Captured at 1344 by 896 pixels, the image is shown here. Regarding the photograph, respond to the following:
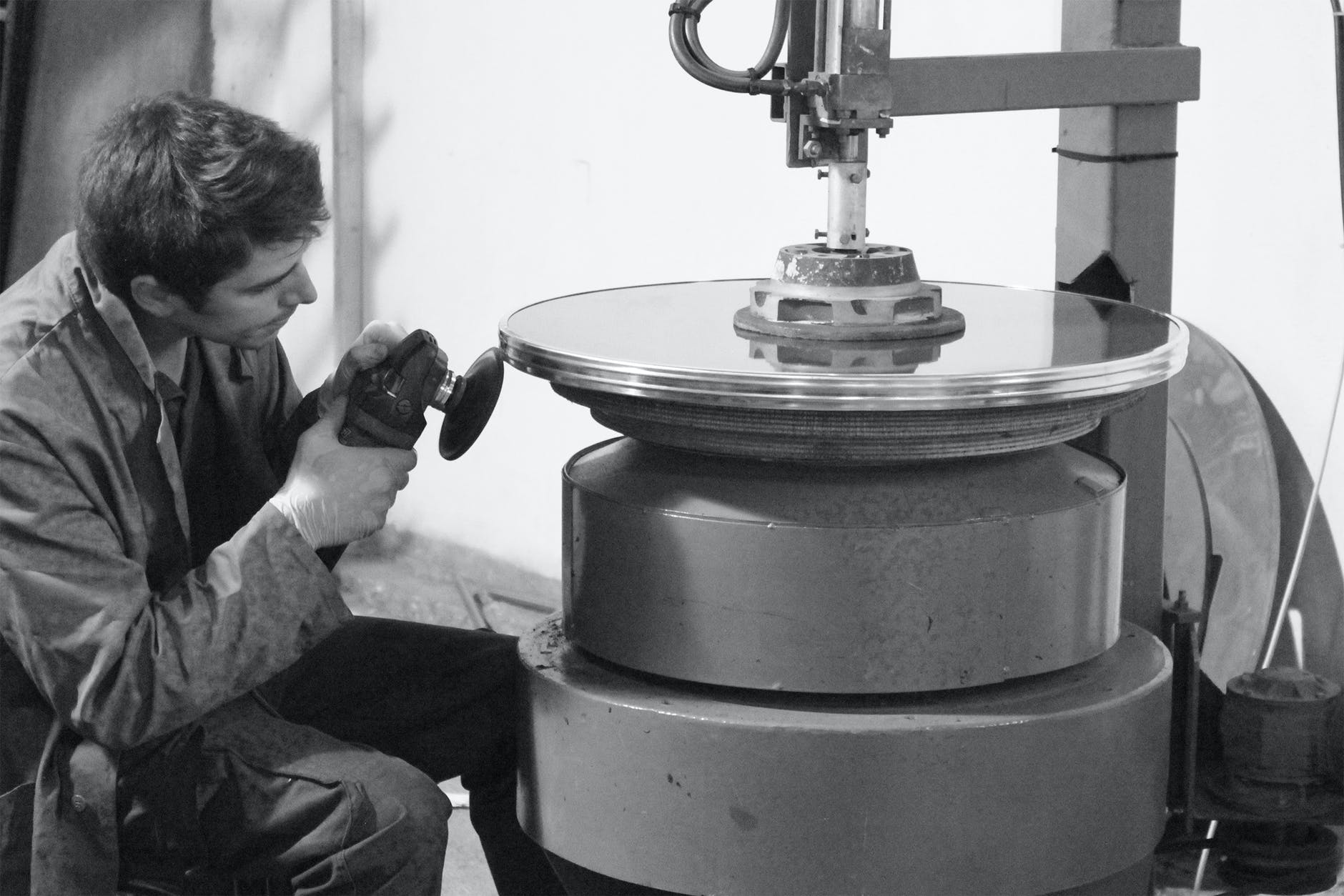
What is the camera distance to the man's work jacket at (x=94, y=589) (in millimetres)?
1357

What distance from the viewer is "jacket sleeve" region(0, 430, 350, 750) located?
4.44 ft

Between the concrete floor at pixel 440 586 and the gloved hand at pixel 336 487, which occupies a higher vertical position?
the gloved hand at pixel 336 487

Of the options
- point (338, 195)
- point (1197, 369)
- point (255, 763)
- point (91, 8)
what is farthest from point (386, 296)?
point (255, 763)

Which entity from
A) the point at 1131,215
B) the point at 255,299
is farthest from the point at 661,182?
the point at 255,299

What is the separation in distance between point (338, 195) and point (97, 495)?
7.87 feet

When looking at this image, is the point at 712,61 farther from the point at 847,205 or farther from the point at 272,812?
the point at 272,812

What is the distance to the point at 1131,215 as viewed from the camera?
5.35 ft

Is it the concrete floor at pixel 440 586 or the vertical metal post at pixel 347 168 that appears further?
the vertical metal post at pixel 347 168

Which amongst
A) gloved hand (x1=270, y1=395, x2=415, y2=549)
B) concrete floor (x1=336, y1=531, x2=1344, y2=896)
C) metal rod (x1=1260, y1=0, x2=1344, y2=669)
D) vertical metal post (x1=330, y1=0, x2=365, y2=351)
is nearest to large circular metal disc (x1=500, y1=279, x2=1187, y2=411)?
gloved hand (x1=270, y1=395, x2=415, y2=549)

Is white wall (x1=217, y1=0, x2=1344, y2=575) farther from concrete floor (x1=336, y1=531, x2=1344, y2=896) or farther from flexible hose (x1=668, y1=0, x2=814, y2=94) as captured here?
flexible hose (x1=668, y1=0, x2=814, y2=94)

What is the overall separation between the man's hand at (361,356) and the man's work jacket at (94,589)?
0.16 meters

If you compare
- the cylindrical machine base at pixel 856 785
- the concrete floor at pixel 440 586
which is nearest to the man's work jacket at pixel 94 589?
the cylindrical machine base at pixel 856 785

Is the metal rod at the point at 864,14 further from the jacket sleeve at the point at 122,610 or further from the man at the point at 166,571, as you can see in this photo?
the jacket sleeve at the point at 122,610

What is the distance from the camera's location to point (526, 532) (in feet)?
11.6
